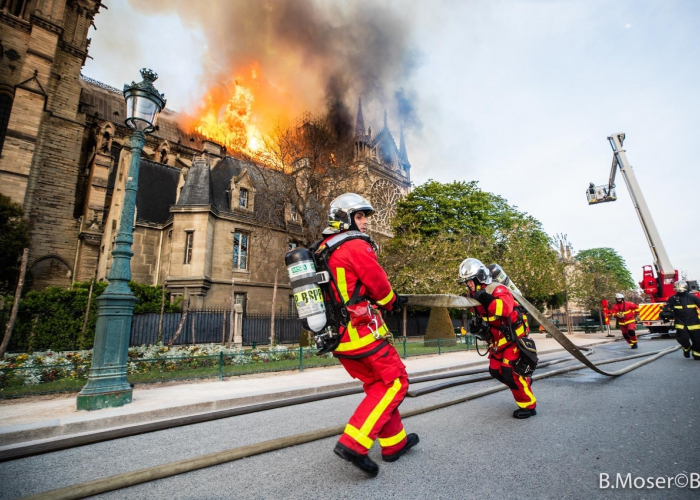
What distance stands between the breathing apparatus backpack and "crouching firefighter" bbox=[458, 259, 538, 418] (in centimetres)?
233

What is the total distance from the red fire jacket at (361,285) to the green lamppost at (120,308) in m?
4.71

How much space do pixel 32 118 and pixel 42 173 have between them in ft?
13.1

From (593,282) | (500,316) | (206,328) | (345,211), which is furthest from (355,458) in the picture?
(593,282)

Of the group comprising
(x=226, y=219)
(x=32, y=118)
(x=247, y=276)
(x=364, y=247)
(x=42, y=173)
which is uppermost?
(x=32, y=118)

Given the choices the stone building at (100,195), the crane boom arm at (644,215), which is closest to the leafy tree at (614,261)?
the crane boom arm at (644,215)

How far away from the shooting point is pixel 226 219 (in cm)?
2239

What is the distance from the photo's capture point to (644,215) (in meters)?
16.5

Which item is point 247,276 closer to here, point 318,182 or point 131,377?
point 318,182

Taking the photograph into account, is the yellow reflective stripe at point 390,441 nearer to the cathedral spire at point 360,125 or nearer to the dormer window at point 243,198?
the dormer window at point 243,198

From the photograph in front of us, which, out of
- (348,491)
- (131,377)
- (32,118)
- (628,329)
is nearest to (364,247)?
(348,491)

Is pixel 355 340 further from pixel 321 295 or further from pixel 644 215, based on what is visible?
pixel 644 215

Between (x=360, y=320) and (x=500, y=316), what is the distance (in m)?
2.50

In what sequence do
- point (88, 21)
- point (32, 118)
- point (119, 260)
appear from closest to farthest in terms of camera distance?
point (119, 260) < point (32, 118) < point (88, 21)

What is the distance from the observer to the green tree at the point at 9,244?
61.2 feet
